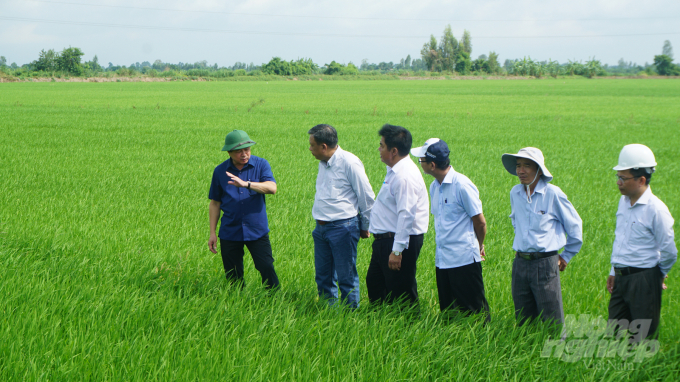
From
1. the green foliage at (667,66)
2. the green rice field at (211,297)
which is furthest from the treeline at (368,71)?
the green rice field at (211,297)

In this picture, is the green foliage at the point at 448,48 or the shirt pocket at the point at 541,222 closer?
the shirt pocket at the point at 541,222

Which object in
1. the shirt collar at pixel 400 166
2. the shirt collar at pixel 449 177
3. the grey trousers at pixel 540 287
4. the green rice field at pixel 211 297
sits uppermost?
the shirt collar at pixel 400 166

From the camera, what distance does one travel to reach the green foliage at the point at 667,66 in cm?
11288

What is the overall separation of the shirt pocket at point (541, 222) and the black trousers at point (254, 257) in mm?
2220

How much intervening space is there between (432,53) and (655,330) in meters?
152

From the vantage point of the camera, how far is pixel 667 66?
113812mm

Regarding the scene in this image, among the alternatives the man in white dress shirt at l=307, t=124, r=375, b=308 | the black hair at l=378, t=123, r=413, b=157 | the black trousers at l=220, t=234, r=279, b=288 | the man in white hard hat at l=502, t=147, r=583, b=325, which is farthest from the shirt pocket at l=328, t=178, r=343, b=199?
the man in white hard hat at l=502, t=147, r=583, b=325

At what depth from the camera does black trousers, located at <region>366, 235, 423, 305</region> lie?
4.17 m

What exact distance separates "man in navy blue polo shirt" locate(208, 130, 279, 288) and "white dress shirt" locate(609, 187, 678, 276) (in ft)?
8.87

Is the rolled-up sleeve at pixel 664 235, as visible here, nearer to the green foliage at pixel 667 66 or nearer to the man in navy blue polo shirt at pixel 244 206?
the man in navy blue polo shirt at pixel 244 206

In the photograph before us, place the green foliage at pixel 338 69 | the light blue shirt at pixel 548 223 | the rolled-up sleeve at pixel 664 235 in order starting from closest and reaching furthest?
1. the rolled-up sleeve at pixel 664 235
2. the light blue shirt at pixel 548 223
3. the green foliage at pixel 338 69

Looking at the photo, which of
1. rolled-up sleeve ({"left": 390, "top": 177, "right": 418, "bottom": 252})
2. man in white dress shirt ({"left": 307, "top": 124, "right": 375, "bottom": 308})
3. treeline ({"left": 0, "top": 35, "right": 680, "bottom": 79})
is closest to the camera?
rolled-up sleeve ({"left": 390, "top": 177, "right": 418, "bottom": 252})

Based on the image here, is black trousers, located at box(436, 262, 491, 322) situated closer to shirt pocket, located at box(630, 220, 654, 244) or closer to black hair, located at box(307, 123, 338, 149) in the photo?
→ shirt pocket, located at box(630, 220, 654, 244)

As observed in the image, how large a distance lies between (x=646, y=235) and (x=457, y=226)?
3.99 ft
